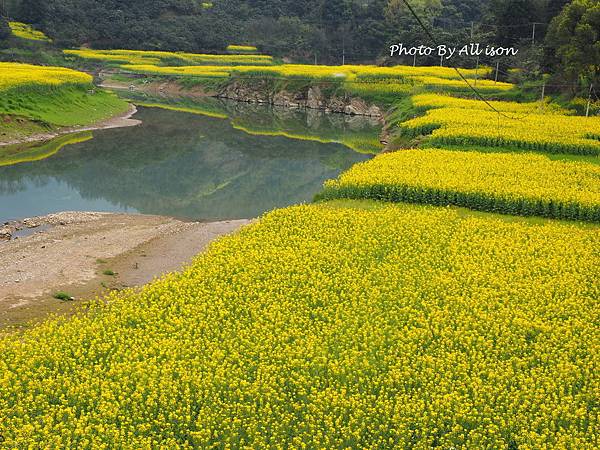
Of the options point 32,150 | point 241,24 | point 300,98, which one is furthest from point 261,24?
point 32,150

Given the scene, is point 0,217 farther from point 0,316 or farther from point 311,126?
point 311,126

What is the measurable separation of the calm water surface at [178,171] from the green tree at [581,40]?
587 inches

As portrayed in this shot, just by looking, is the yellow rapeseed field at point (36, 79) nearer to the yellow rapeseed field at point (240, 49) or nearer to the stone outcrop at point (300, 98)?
the stone outcrop at point (300, 98)

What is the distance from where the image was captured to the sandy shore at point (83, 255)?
14638 millimetres

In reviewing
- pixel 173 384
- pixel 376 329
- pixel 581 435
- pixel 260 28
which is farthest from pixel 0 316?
pixel 260 28

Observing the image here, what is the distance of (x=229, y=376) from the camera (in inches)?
372

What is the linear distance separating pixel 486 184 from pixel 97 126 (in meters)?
32.1

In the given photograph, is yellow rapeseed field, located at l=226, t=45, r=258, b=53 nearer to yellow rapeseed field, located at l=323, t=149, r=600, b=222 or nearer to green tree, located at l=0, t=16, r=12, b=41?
green tree, located at l=0, t=16, r=12, b=41

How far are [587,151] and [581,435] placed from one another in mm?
22309

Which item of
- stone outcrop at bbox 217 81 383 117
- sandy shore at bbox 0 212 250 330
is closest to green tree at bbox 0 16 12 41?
stone outcrop at bbox 217 81 383 117

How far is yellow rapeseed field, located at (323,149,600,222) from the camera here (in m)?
19.1

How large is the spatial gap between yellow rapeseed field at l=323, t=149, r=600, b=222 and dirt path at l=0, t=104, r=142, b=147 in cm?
2278

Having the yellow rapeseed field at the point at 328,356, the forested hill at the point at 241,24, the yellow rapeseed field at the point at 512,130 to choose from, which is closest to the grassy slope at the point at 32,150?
the yellow rapeseed field at the point at 512,130

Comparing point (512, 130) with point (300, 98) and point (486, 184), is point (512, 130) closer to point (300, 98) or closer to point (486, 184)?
point (486, 184)
